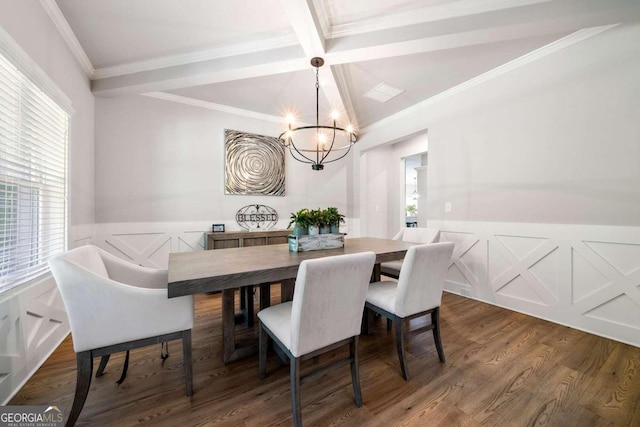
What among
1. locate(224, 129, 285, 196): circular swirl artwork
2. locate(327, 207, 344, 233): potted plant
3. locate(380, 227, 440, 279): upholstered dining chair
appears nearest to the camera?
locate(327, 207, 344, 233): potted plant

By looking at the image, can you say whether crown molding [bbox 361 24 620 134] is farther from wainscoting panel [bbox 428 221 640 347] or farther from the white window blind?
the white window blind

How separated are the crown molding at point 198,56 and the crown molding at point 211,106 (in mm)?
651

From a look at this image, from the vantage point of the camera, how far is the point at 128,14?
192cm

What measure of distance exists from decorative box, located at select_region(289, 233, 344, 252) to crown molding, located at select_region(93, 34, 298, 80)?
1.79 m

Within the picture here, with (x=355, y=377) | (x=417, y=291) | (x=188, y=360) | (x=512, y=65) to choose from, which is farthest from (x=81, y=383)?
(x=512, y=65)

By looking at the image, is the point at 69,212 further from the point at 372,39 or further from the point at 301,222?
the point at 372,39

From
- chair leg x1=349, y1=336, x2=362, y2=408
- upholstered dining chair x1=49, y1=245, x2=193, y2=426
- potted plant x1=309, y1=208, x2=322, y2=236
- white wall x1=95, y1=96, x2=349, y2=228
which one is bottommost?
chair leg x1=349, y1=336, x2=362, y2=408

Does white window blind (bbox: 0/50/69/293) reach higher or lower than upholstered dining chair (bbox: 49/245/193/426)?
higher

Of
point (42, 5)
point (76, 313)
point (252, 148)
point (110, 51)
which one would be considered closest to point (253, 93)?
point (252, 148)

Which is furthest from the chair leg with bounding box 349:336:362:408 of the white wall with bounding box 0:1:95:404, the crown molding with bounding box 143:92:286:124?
the crown molding with bounding box 143:92:286:124

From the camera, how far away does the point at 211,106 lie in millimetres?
3600

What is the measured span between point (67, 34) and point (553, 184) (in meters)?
4.57

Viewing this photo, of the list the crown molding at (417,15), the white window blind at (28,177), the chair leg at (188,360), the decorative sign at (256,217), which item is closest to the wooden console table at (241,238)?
the decorative sign at (256,217)

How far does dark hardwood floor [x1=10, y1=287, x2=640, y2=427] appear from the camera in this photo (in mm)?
1279
